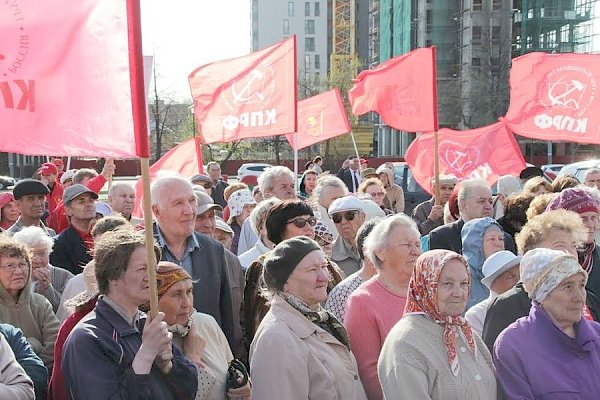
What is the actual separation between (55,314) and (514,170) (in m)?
7.47

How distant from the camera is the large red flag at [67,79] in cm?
401

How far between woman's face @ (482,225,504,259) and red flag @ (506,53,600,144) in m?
4.39

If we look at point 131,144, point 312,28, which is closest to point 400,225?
point 131,144

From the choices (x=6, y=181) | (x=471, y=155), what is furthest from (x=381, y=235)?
(x=6, y=181)

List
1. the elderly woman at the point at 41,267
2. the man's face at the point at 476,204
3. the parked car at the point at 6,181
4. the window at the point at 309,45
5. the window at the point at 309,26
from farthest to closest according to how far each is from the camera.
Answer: the window at the point at 309,26 → the window at the point at 309,45 → the parked car at the point at 6,181 → the man's face at the point at 476,204 → the elderly woman at the point at 41,267

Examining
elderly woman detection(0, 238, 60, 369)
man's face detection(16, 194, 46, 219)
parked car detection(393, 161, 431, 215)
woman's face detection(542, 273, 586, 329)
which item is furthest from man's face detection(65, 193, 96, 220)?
parked car detection(393, 161, 431, 215)

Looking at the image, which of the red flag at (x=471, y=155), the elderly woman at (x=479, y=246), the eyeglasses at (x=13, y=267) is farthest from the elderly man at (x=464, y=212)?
the red flag at (x=471, y=155)

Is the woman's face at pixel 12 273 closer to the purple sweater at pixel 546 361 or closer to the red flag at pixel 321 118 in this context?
the purple sweater at pixel 546 361

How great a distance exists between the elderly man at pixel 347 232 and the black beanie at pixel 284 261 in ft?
7.01

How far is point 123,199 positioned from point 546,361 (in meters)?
5.28

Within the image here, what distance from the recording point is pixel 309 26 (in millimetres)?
122750

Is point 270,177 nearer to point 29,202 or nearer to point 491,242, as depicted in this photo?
point 29,202

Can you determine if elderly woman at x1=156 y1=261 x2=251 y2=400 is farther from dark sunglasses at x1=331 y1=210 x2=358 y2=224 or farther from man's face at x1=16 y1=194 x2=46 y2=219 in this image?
man's face at x1=16 y1=194 x2=46 y2=219

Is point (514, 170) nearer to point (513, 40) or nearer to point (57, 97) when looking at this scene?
point (57, 97)
